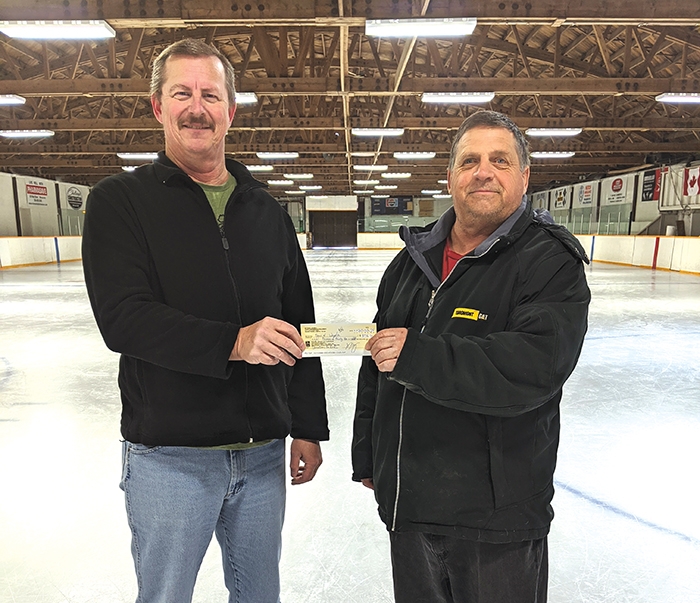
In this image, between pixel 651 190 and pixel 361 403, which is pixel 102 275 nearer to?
pixel 361 403

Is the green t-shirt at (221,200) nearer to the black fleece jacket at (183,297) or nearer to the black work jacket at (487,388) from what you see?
the black fleece jacket at (183,297)

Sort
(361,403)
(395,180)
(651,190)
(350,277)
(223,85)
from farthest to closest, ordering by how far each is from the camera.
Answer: (395,180) < (651,190) < (350,277) < (361,403) < (223,85)

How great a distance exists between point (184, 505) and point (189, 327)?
1.60 ft

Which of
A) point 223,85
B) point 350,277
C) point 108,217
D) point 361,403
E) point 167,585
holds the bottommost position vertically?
point 350,277

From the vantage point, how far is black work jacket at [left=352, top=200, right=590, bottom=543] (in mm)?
1132

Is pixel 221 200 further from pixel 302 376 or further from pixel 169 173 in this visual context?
pixel 302 376

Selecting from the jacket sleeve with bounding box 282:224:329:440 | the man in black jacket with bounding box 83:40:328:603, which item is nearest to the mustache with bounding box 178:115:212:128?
the man in black jacket with bounding box 83:40:328:603

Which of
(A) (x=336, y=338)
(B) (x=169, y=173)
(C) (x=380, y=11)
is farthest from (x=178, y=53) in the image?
(C) (x=380, y=11)

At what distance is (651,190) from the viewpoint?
2134cm

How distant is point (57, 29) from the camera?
→ 633cm

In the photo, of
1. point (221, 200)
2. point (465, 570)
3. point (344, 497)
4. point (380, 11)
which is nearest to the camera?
point (465, 570)

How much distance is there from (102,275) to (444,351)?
817mm

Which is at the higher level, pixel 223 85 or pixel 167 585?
pixel 223 85

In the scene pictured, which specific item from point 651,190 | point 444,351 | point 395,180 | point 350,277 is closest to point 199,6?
point 444,351
